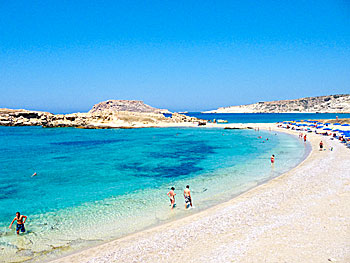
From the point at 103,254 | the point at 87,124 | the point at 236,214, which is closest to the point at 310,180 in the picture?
the point at 236,214

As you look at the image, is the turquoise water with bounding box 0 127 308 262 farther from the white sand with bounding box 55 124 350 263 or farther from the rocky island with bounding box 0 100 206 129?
the rocky island with bounding box 0 100 206 129

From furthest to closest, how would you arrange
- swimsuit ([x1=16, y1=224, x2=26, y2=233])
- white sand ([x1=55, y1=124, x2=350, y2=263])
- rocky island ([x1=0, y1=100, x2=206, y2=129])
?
rocky island ([x1=0, y1=100, x2=206, y2=129]), swimsuit ([x1=16, y1=224, x2=26, y2=233]), white sand ([x1=55, y1=124, x2=350, y2=263])

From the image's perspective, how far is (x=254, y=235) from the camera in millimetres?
9336

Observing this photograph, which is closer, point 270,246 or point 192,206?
point 270,246

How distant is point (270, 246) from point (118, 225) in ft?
21.1

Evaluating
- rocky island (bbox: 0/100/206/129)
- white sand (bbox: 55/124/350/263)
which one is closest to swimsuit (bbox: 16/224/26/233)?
white sand (bbox: 55/124/350/263)

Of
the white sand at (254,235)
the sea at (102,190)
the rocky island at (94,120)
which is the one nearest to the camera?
the white sand at (254,235)

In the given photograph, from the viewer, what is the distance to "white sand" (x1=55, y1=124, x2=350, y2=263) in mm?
7945

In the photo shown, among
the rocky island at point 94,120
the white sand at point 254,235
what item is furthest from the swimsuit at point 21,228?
the rocky island at point 94,120

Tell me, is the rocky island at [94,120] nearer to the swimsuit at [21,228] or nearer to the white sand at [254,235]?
the swimsuit at [21,228]

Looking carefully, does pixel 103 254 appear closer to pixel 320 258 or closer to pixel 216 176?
pixel 320 258

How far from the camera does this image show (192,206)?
44.4 feet

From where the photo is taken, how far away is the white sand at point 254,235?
7.95 metres

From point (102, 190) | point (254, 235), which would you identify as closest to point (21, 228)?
point (102, 190)
